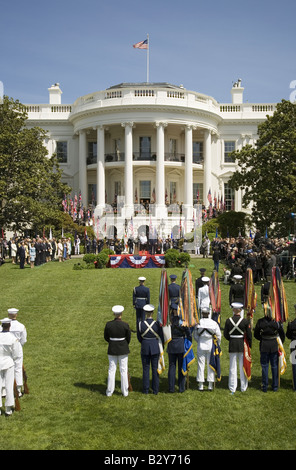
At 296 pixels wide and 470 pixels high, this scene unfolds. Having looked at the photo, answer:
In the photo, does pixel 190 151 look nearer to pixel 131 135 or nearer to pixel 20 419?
pixel 131 135

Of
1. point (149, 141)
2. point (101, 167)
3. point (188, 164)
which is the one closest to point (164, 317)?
point (188, 164)

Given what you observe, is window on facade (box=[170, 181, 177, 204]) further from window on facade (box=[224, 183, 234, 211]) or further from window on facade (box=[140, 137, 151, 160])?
window on facade (box=[224, 183, 234, 211])

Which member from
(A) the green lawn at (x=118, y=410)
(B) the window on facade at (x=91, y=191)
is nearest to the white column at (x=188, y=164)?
(B) the window on facade at (x=91, y=191)

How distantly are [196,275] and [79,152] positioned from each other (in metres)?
28.6

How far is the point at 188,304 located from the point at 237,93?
4801cm

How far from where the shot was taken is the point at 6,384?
9.73 meters

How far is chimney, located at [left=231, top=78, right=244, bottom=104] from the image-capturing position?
55791 millimetres

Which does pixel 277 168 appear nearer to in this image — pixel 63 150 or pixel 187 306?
pixel 187 306

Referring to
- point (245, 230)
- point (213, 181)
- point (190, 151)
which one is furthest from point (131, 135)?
point (245, 230)

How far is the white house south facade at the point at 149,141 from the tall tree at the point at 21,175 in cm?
950

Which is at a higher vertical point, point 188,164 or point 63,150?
point 63,150

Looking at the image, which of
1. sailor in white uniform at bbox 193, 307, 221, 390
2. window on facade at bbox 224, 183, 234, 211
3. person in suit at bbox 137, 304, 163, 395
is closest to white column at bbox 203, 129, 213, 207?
window on facade at bbox 224, 183, 234, 211

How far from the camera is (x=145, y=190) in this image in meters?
50.6

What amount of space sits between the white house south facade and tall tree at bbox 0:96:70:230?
9498 millimetres
